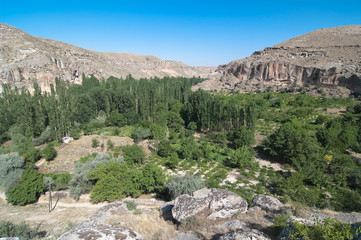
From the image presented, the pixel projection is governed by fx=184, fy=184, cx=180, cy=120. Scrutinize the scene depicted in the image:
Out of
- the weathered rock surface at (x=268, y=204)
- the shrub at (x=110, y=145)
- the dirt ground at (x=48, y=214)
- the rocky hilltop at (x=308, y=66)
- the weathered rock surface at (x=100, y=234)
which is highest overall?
the rocky hilltop at (x=308, y=66)

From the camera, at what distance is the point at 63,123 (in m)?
28.4

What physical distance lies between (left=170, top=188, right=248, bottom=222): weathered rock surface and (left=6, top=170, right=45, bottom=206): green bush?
1272cm

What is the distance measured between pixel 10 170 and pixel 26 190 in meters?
4.18

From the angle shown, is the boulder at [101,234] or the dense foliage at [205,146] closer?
the boulder at [101,234]

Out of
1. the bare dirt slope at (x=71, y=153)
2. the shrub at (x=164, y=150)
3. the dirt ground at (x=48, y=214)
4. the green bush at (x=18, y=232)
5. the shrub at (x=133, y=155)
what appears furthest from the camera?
the shrub at (x=164, y=150)

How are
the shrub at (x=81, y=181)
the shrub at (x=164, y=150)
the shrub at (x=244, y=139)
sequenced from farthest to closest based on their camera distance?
the shrub at (x=244, y=139), the shrub at (x=164, y=150), the shrub at (x=81, y=181)

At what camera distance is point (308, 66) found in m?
67.2

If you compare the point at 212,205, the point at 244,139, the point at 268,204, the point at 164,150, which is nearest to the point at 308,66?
the point at 244,139

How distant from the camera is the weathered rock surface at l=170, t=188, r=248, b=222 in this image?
9109 mm

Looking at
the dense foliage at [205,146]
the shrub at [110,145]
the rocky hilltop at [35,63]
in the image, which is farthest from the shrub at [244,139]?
the rocky hilltop at [35,63]

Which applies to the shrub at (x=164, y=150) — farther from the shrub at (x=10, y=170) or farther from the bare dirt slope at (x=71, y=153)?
the shrub at (x=10, y=170)

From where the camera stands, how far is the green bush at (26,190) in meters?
14.3

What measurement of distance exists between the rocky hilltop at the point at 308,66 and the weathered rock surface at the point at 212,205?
204 ft

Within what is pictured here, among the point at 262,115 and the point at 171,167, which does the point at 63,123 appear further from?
the point at 262,115
